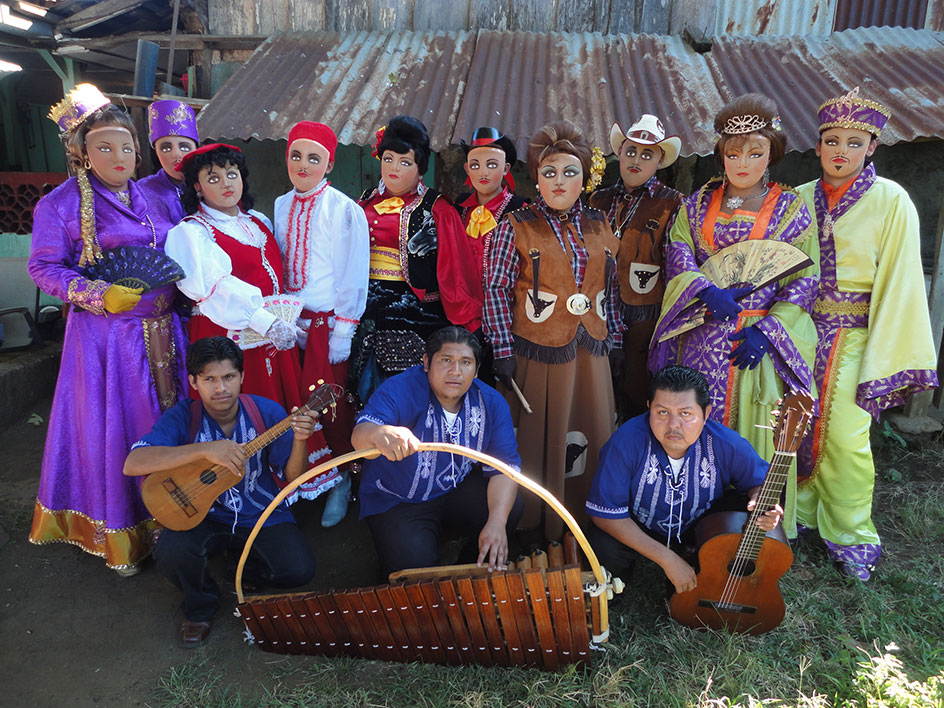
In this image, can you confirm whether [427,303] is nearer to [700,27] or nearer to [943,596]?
[943,596]

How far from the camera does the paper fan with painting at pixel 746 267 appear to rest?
2.87 m

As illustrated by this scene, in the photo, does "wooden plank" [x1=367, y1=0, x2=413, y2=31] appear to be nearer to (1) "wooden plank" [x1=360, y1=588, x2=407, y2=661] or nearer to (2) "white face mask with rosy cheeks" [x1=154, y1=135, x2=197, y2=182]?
(2) "white face mask with rosy cheeks" [x1=154, y1=135, x2=197, y2=182]

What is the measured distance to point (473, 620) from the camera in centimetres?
231

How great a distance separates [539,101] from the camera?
437cm

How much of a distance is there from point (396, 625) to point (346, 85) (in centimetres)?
363

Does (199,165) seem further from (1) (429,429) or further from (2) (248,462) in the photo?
(1) (429,429)

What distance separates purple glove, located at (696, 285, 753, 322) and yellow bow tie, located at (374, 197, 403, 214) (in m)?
1.52

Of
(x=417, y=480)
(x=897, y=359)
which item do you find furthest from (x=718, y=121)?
(x=417, y=480)

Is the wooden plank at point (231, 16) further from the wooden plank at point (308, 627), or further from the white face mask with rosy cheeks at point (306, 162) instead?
the wooden plank at point (308, 627)

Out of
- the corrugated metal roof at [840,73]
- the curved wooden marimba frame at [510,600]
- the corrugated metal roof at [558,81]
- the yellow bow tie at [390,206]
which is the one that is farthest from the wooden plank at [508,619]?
the corrugated metal roof at [840,73]

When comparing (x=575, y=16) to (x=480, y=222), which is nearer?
(x=480, y=222)

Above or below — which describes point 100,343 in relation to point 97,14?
below

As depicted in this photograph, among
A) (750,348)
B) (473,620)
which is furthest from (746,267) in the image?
(473,620)

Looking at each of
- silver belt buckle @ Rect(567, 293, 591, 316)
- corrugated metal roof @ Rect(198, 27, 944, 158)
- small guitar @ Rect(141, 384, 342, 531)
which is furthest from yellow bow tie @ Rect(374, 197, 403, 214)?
small guitar @ Rect(141, 384, 342, 531)
